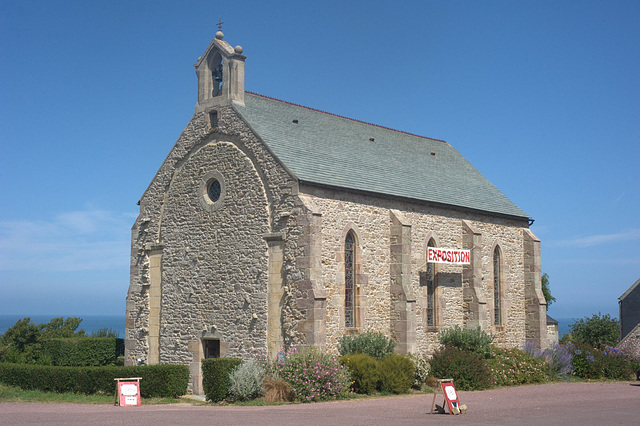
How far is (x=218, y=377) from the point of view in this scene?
72.5 ft

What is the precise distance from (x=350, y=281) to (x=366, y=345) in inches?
99.3

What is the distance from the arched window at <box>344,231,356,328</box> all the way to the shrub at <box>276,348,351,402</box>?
11.5 feet

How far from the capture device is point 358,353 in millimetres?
24109

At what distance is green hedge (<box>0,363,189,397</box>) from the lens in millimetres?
23031

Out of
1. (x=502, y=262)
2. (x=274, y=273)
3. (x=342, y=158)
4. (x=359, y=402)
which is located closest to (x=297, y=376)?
(x=359, y=402)

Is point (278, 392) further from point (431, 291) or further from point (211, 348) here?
point (431, 291)

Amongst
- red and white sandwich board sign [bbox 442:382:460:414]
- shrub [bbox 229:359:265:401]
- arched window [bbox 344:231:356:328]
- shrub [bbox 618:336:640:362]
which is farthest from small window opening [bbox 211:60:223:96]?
shrub [bbox 618:336:640:362]

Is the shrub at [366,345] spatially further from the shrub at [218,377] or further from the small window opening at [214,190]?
the small window opening at [214,190]

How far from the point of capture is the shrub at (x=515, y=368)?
26.8 meters

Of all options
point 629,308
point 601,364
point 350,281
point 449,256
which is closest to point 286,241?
point 350,281

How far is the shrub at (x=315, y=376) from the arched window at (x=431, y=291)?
25.9 ft

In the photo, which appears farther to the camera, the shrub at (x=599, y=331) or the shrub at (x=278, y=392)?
the shrub at (x=599, y=331)

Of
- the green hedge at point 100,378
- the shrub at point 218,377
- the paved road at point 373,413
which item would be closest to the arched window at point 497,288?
the paved road at point 373,413

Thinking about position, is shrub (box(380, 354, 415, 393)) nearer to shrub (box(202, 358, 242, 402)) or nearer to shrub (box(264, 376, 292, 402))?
shrub (box(264, 376, 292, 402))
